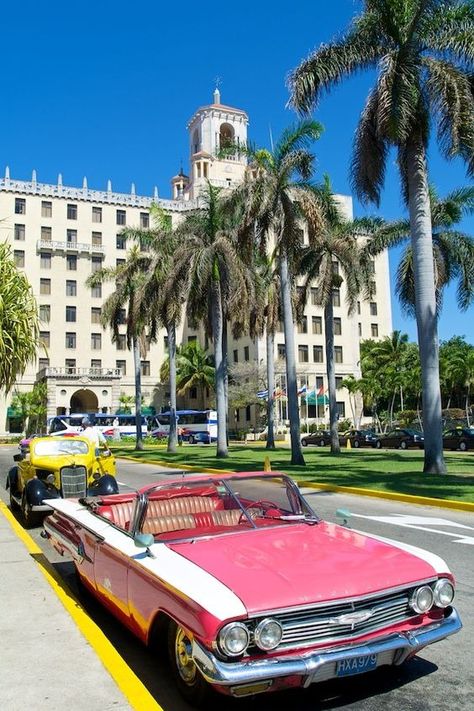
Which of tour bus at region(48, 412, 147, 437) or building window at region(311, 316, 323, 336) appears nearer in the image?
tour bus at region(48, 412, 147, 437)

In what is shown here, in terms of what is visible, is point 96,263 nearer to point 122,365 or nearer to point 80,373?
point 122,365

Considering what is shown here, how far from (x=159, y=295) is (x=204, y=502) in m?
29.5

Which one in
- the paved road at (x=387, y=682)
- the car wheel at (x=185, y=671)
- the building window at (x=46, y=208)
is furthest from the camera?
the building window at (x=46, y=208)

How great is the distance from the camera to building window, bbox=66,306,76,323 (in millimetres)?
71000

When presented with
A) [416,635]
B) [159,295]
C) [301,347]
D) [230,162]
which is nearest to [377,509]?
[416,635]

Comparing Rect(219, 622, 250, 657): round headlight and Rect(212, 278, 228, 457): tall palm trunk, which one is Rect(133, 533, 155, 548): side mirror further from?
Rect(212, 278, 228, 457): tall palm trunk

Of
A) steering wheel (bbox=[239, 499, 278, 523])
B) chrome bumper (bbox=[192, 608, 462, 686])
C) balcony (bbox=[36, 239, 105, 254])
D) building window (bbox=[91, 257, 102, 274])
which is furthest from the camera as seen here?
building window (bbox=[91, 257, 102, 274])

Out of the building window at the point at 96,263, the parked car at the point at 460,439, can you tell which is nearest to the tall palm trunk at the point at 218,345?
the parked car at the point at 460,439

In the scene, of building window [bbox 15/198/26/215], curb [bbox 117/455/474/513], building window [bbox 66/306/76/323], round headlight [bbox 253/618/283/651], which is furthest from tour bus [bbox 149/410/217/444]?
round headlight [bbox 253/618/283/651]

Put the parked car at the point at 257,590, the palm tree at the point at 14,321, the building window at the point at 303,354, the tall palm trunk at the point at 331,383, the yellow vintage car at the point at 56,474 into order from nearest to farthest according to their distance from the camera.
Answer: the parked car at the point at 257,590, the yellow vintage car at the point at 56,474, the palm tree at the point at 14,321, the tall palm trunk at the point at 331,383, the building window at the point at 303,354

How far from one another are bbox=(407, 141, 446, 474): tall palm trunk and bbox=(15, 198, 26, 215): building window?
59.3 meters

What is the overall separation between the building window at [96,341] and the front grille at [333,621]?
2754 inches

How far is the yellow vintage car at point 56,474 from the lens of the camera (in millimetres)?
10211

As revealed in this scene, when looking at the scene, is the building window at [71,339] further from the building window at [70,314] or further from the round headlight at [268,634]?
the round headlight at [268,634]
